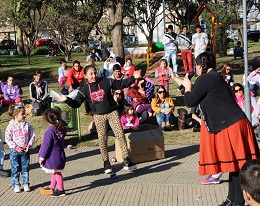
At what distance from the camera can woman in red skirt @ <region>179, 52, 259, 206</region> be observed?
21.8 feet

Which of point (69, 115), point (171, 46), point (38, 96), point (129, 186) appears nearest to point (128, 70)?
point (38, 96)

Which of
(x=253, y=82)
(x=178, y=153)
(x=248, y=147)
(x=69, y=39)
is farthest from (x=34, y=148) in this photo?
(x=69, y=39)

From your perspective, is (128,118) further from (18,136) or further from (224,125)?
(224,125)

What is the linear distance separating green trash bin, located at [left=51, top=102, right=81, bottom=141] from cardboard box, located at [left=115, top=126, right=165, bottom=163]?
2.18 m

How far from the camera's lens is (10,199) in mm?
8156

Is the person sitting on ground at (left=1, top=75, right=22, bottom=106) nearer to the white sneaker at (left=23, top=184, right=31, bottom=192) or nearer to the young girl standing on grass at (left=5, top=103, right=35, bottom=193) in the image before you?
the young girl standing on grass at (left=5, top=103, right=35, bottom=193)

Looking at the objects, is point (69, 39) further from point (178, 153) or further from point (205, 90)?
point (205, 90)

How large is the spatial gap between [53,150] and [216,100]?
2.50m

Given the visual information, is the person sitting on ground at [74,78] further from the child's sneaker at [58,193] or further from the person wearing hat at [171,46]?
the child's sneaker at [58,193]

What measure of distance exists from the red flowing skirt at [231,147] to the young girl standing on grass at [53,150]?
7.18ft

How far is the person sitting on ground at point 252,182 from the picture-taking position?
357 cm

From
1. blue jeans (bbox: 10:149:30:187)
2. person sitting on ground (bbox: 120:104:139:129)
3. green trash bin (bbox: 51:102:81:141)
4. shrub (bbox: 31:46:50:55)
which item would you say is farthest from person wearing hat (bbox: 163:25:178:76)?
shrub (bbox: 31:46:50:55)

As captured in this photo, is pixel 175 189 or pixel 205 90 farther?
pixel 175 189

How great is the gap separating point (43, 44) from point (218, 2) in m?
22.8
